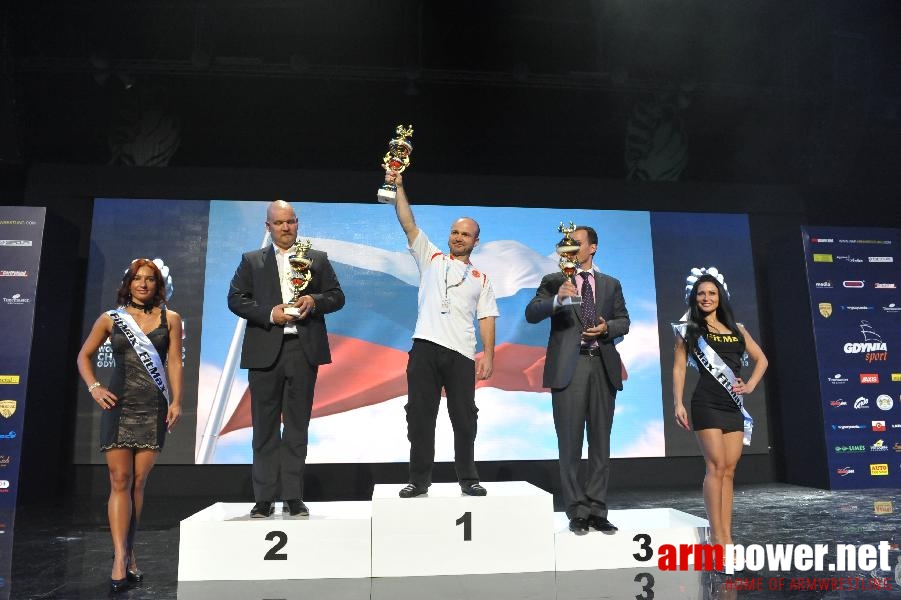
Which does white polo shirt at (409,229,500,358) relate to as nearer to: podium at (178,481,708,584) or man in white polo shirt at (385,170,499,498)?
man in white polo shirt at (385,170,499,498)

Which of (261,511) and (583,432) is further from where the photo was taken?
(583,432)

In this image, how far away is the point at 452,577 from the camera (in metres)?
3.15

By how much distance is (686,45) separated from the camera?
7.29 meters

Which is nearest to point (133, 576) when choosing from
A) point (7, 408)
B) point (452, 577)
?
point (452, 577)

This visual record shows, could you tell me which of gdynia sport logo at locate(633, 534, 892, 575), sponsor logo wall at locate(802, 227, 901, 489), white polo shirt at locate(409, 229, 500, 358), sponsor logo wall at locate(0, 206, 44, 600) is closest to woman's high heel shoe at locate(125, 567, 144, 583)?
white polo shirt at locate(409, 229, 500, 358)

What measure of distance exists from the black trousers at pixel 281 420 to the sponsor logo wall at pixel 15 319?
11.4 feet

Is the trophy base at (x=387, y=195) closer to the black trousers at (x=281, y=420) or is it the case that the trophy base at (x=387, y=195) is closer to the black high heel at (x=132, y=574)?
the black trousers at (x=281, y=420)

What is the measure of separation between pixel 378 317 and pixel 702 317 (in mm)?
3590

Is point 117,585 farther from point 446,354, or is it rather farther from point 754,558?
point 754,558

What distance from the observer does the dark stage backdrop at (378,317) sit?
621 cm

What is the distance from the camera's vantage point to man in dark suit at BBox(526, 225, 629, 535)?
3297 mm

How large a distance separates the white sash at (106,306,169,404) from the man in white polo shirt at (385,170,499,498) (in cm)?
128

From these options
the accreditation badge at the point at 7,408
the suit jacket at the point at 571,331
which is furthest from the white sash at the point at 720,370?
the accreditation badge at the point at 7,408

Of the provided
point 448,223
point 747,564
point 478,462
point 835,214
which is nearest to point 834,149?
point 835,214
